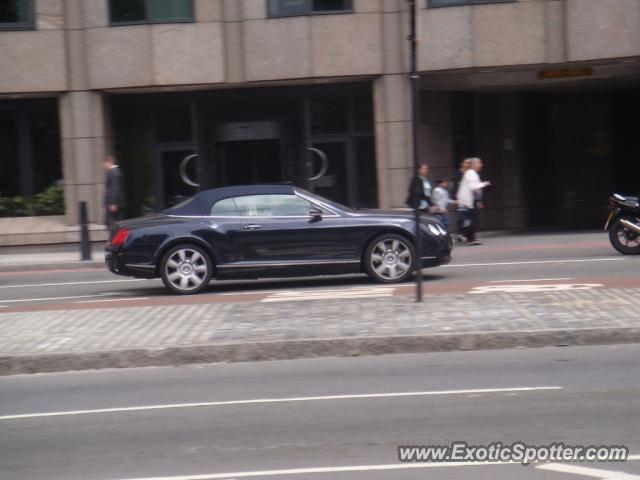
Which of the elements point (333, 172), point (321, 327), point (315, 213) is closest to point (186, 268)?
point (315, 213)

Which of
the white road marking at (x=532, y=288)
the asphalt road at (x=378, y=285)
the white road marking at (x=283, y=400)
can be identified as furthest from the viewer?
the asphalt road at (x=378, y=285)

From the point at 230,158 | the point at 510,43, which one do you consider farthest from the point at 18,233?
the point at 510,43

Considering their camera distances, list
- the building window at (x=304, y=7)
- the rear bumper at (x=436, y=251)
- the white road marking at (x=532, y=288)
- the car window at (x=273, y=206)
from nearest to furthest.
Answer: the white road marking at (x=532, y=288), the rear bumper at (x=436, y=251), the car window at (x=273, y=206), the building window at (x=304, y=7)

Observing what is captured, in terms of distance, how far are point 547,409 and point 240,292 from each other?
774 cm

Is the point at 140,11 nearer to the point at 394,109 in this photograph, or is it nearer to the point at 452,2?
the point at 394,109

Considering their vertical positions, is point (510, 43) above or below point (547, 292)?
above

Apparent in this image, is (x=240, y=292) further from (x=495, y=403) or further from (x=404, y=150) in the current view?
(x=404, y=150)

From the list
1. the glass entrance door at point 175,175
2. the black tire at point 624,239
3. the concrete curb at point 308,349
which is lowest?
the concrete curb at point 308,349

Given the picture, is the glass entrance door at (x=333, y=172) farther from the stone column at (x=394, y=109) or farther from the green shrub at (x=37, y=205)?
the green shrub at (x=37, y=205)

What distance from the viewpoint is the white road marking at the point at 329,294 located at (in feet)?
40.9

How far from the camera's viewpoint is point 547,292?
12.1 m

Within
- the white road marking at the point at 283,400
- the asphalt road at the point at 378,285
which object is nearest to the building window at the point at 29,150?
the asphalt road at the point at 378,285

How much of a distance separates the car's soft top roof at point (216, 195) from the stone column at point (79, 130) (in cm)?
906

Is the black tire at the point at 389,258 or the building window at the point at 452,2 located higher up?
the building window at the point at 452,2
